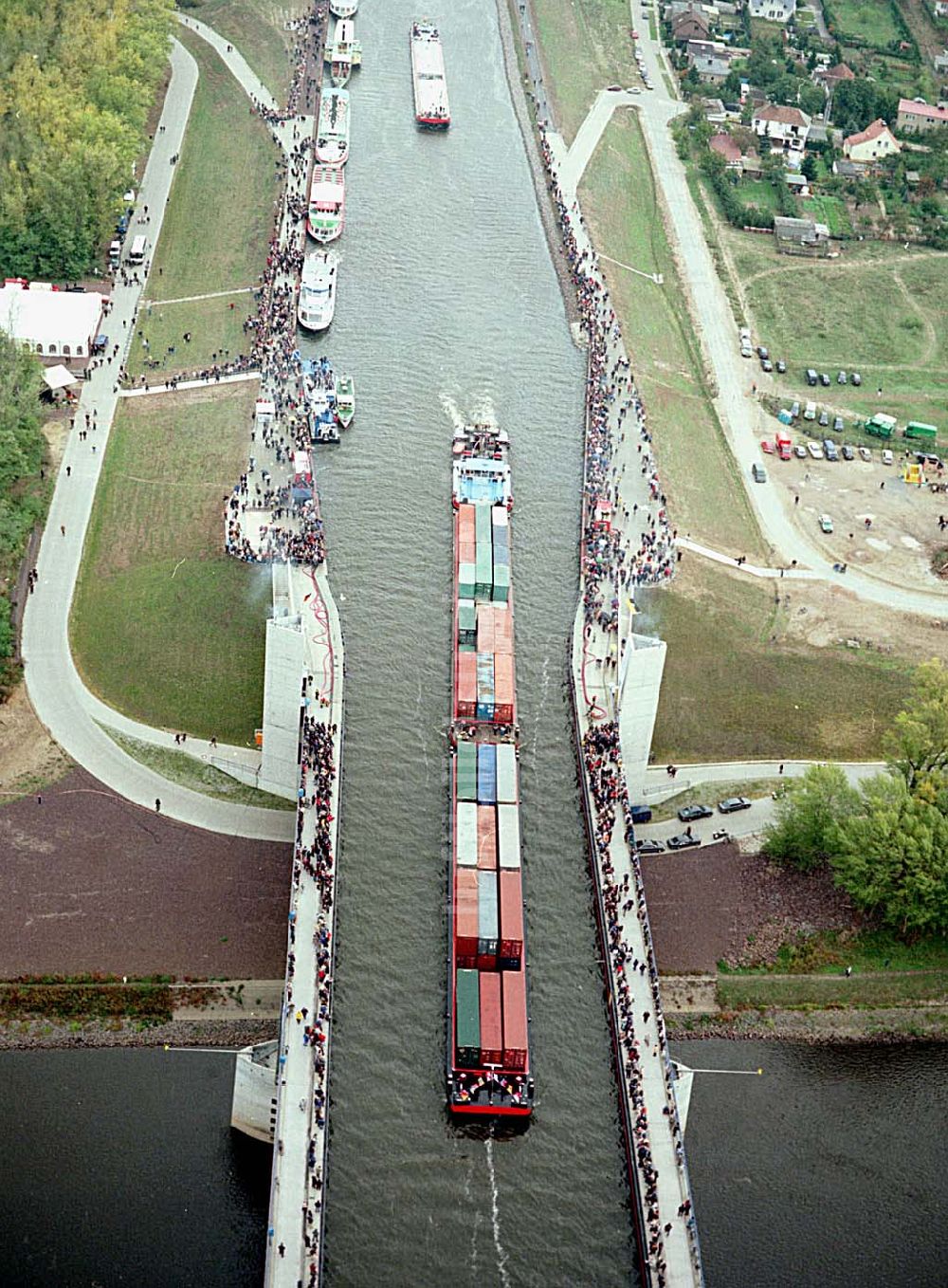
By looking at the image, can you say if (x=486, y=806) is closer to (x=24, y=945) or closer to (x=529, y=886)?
(x=529, y=886)

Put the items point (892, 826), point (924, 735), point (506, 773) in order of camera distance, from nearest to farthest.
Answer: point (506, 773)
point (892, 826)
point (924, 735)

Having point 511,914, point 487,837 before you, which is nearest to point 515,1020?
point 511,914

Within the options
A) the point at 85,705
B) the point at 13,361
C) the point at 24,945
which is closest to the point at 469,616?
the point at 85,705

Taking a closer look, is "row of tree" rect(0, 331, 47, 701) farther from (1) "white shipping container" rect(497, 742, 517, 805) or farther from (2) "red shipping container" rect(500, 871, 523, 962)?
(2) "red shipping container" rect(500, 871, 523, 962)

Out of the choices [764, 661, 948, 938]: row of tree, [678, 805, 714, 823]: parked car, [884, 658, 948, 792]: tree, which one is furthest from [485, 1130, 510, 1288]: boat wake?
[884, 658, 948, 792]: tree

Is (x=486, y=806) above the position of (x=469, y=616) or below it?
below

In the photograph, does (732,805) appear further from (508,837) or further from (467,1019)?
(467,1019)

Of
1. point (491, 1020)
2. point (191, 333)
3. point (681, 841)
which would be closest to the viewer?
point (491, 1020)
